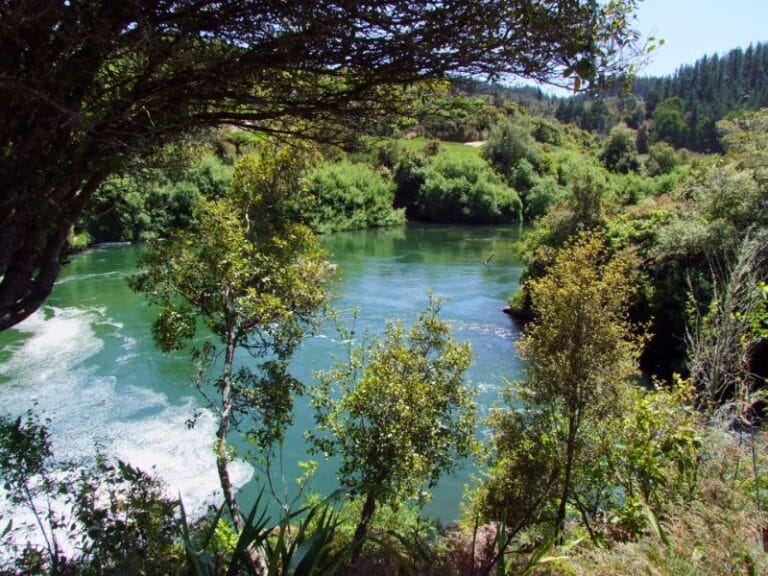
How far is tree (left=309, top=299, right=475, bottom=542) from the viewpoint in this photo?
7.03m

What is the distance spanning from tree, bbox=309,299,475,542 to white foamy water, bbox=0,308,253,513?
3.87m

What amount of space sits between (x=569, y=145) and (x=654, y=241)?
74.2m

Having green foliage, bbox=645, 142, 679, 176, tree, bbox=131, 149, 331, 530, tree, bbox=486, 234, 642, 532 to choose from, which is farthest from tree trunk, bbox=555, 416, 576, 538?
green foliage, bbox=645, 142, 679, 176

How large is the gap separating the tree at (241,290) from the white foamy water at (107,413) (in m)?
3.22

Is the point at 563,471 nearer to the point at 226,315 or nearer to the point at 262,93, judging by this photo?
the point at 226,315

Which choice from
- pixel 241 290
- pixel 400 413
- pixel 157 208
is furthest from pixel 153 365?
pixel 157 208

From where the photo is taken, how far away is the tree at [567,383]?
759 cm

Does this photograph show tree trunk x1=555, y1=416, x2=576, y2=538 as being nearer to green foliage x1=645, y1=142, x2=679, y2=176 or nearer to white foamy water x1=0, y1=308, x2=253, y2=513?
white foamy water x1=0, y1=308, x2=253, y2=513

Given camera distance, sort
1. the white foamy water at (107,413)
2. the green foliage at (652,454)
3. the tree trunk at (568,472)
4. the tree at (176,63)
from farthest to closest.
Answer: the white foamy water at (107,413) → the tree trunk at (568,472) → the green foliage at (652,454) → the tree at (176,63)

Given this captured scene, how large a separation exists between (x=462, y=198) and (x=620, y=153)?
28.4 m

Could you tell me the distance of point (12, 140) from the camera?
3.45 metres

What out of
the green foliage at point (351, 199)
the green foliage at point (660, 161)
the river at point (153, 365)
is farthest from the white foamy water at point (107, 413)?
the green foliage at point (660, 161)

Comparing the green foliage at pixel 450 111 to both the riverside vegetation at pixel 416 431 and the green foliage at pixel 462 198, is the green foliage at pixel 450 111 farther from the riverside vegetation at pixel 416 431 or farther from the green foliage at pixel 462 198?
the green foliage at pixel 462 198

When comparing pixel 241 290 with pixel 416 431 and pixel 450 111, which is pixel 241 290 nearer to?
pixel 416 431
